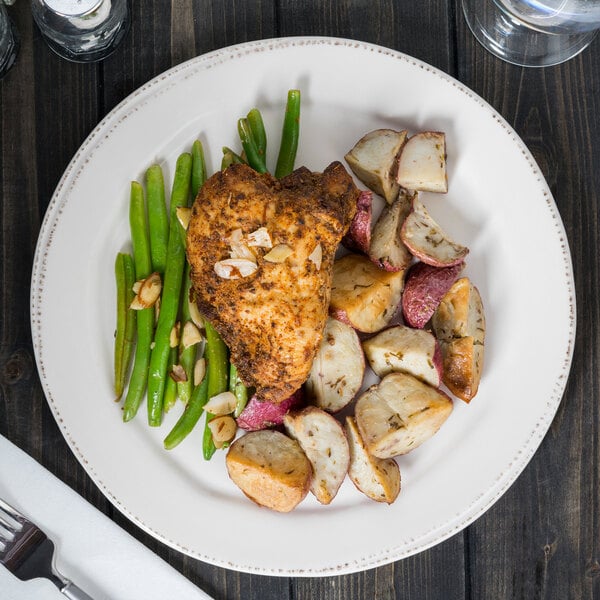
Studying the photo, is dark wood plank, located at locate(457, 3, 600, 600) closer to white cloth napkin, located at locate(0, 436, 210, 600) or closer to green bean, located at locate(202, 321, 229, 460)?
green bean, located at locate(202, 321, 229, 460)

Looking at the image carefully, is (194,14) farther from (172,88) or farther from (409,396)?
(409,396)

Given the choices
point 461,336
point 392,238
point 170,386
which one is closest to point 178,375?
point 170,386

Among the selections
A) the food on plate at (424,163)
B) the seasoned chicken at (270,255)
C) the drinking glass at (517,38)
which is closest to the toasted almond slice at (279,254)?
the seasoned chicken at (270,255)

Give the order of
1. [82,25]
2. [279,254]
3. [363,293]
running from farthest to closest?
[82,25] → [363,293] → [279,254]

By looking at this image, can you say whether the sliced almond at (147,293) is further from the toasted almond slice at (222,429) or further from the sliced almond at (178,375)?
the toasted almond slice at (222,429)

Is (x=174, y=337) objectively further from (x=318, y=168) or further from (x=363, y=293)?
(x=318, y=168)

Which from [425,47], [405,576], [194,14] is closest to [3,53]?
[194,14]
